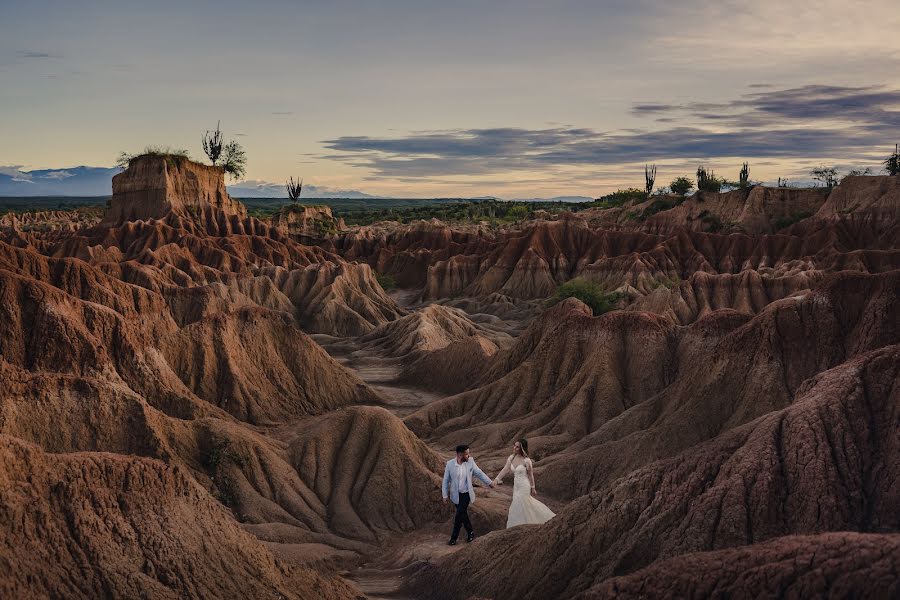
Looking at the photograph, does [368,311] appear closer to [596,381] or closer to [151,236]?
[151,236]

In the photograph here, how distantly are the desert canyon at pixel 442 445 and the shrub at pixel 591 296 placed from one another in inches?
232

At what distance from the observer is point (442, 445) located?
40.4 metres

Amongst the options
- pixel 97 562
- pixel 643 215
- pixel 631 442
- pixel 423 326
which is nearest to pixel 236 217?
pixel 423 326

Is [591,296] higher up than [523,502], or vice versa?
[523,502]

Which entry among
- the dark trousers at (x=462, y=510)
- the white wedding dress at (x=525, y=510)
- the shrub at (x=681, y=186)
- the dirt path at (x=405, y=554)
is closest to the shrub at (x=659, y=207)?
the shrub at (x=681, y=186)

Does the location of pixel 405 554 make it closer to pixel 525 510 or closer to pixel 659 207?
pixel 525 510

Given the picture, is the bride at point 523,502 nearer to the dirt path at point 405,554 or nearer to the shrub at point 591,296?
the dirt path at point 405,554

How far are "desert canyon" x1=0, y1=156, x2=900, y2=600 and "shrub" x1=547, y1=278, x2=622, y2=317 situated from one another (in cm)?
588

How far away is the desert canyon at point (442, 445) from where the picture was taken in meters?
15.3

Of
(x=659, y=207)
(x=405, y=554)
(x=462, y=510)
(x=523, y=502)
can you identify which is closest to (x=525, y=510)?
(x=523, y=502)

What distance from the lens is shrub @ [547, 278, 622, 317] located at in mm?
74750

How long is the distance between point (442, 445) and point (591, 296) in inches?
1471

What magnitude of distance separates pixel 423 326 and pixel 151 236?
3665cm

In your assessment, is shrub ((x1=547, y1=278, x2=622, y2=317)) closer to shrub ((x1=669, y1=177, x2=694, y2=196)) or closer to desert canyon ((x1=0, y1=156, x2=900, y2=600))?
desert canyon ((x1=0, y1=156, x2=900, y2=600))
